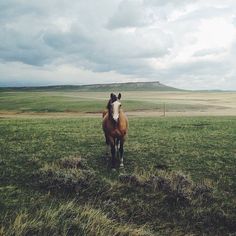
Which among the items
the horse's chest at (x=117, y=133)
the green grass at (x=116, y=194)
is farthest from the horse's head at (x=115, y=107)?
the green grass at (x=116, y=194)

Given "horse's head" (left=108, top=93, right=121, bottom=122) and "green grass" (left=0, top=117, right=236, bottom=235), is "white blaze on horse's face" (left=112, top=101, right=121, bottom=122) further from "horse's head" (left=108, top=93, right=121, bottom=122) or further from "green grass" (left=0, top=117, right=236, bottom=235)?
"green grass" (left=0, top=117, right=236, bottom=235)

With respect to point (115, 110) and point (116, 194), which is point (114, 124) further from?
point (116, 194)

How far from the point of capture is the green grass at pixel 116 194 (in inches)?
298

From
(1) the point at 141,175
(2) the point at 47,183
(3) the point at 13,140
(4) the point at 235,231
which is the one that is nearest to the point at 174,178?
(1) the point at 141,175

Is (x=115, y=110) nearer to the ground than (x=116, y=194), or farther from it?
farther from it

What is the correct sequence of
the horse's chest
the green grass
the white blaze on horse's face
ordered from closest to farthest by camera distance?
the green grass → the white blaze on horse's face → the horse's chest

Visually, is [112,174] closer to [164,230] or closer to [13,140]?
[164,230]

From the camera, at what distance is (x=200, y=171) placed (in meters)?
13.2

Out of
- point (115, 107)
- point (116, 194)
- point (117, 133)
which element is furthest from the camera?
point (117, 133)

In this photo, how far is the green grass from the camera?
757cm

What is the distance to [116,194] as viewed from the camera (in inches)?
A: 405

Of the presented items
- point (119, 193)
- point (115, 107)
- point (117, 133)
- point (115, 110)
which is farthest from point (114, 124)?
point (119, 193)

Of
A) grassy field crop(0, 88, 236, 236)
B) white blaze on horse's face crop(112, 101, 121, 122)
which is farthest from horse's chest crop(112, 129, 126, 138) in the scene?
grassy field crop(0, 88, 236, 236)

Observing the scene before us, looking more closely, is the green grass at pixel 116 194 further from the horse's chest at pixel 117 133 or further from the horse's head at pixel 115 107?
the horse's head at pixel 115 107
